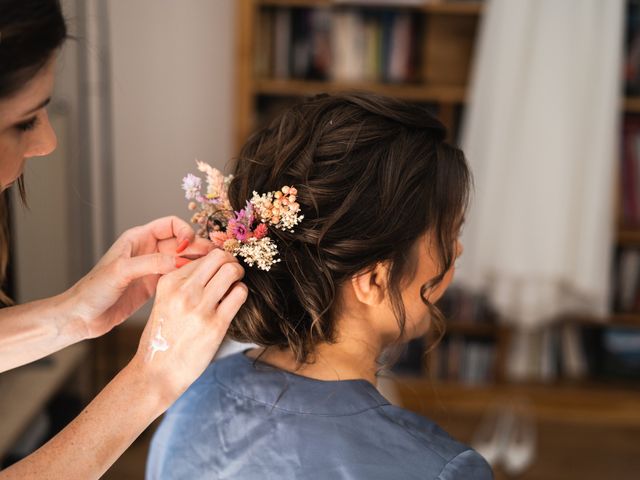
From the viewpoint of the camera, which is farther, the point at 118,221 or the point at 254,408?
the point at 118,221

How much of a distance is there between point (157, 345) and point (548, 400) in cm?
237

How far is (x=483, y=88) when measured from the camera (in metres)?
2.46

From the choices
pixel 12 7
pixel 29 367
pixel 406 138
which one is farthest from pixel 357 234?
pixel 29 367

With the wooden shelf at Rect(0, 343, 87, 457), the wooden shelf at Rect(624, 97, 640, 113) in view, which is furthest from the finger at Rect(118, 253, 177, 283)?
the wooden shelf at Rect(624, 97, 640, 113)

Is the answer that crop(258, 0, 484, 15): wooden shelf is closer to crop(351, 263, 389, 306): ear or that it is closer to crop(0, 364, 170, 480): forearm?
crop(351, 263, 389, 306): ear

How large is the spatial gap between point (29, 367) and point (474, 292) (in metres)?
1.60

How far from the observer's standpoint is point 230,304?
88 cm

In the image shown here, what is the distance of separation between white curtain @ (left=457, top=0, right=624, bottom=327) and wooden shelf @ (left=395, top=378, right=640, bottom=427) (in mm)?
491

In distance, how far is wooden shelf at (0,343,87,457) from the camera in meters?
1.84

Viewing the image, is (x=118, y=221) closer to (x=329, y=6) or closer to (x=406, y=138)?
(x=329, y=6)

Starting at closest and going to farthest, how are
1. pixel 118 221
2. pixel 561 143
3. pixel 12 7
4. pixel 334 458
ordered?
pixel 12 7 < pixel 334 458 < pixel 561 143 < pixel 118 221

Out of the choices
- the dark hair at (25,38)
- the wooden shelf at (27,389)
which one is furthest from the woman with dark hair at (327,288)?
the wooden shelf at (27,389)

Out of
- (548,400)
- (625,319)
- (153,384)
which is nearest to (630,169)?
(625,319)

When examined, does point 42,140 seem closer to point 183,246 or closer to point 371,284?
point 183,246
